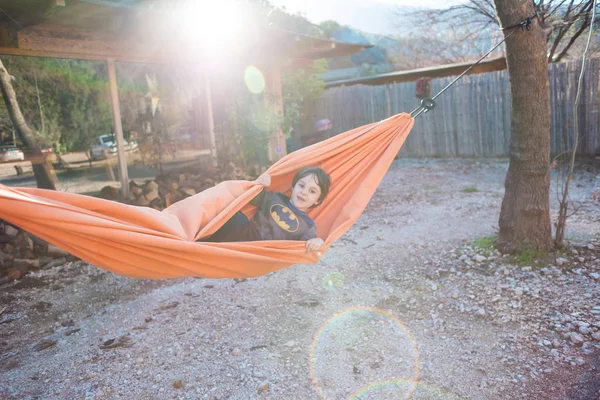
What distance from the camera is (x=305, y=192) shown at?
231 centimetres

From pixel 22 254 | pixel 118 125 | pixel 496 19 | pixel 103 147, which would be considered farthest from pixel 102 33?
pixel 496 19

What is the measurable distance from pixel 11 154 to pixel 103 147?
789mm

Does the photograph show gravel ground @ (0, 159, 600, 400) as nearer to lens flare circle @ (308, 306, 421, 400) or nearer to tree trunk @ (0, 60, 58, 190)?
lens flare circle @ (308, 306, 421, 400)

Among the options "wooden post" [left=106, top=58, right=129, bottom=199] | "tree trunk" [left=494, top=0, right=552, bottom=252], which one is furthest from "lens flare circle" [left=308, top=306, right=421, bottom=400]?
"wooden post" [left=106, top=58, right=129, bottom=199]

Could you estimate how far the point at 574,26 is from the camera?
616cm

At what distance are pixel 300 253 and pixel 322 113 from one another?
6648mm

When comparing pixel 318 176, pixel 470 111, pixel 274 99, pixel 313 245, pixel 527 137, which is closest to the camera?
pixel 313 245

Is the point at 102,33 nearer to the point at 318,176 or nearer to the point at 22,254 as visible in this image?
the point at 22,254

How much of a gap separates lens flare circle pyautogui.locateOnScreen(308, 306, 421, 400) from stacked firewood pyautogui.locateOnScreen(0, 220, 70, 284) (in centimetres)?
221

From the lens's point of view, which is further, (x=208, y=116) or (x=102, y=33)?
(x=208, y=116)

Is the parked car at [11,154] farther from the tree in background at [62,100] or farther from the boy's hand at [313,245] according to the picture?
the boy's hand at [313,245]

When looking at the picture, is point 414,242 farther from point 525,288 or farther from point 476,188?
point 476,188

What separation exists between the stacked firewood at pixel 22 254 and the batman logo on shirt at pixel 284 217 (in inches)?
80.1

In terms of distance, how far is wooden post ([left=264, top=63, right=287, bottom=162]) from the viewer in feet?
19.7
